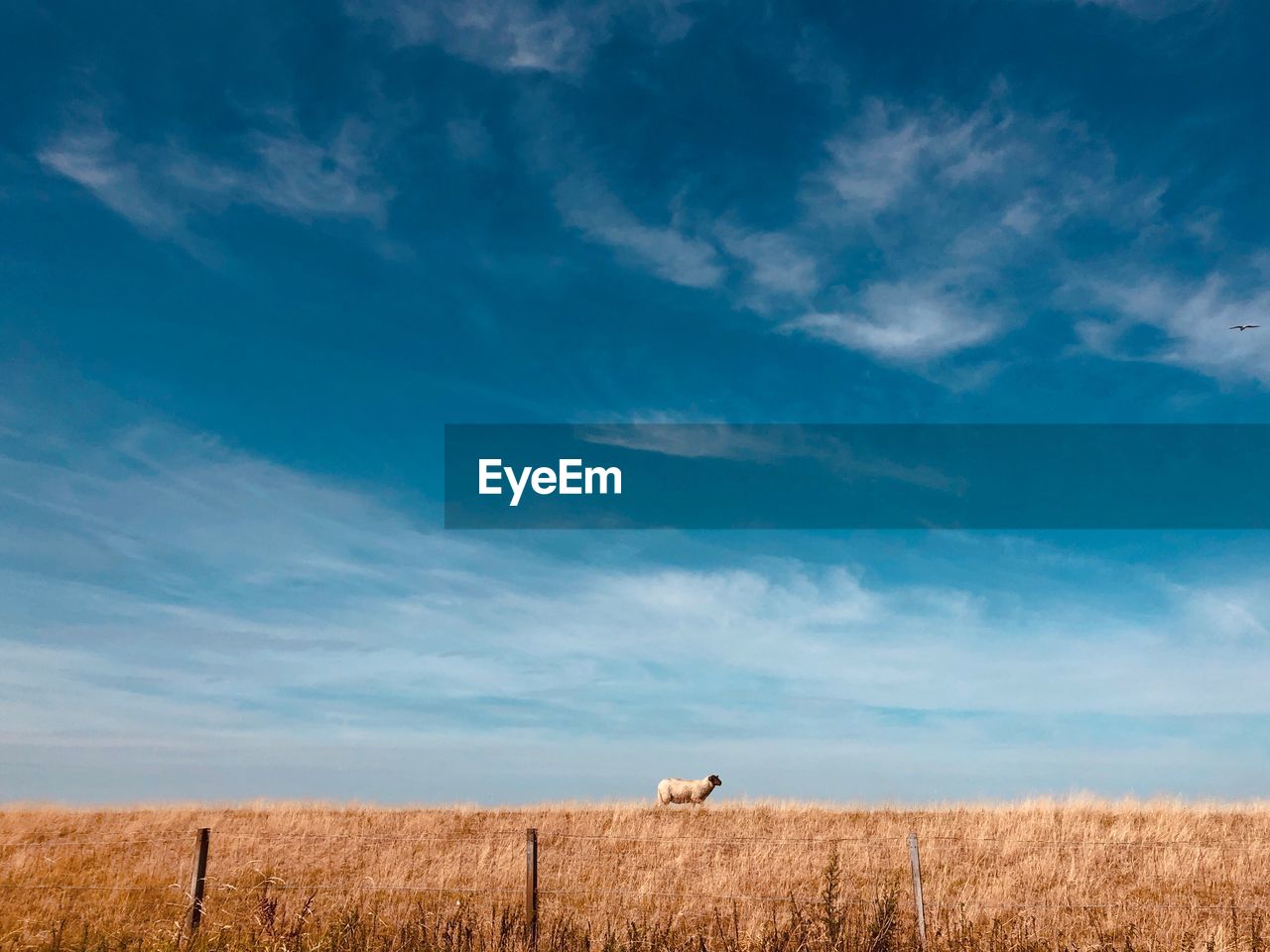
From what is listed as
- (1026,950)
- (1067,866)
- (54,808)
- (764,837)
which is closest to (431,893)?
(764,837)

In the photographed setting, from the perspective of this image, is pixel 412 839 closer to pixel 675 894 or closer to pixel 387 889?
pixel 387 889

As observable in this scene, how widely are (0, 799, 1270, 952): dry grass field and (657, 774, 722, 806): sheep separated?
4604 millimetres

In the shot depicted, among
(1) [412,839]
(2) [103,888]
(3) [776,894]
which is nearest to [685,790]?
(1) [412,839]

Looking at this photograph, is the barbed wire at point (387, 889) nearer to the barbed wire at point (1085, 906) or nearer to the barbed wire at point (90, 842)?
the barbed wire at point (90, 842)

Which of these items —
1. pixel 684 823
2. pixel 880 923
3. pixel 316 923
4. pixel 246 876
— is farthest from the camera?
pixel 684 823

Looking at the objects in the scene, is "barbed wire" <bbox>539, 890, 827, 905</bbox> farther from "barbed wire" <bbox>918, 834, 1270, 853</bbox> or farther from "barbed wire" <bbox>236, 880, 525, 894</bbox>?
"barbed wire" <bbox>918, 834, 1270, 853</bbox>

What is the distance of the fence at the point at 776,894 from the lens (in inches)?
568

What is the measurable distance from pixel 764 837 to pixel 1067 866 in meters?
6.05

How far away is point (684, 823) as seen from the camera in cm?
2488

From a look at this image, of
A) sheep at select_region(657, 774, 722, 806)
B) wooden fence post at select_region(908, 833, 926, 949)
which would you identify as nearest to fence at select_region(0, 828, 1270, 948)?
wooden fence post at select_region(908, 833, 926, 949)

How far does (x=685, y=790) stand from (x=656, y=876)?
14.3 metres

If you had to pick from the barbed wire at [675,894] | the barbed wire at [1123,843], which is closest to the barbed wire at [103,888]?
the barbed wire at [675,894]

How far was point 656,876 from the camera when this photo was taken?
18672 mm

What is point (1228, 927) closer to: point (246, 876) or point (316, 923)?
point (316, 923)
